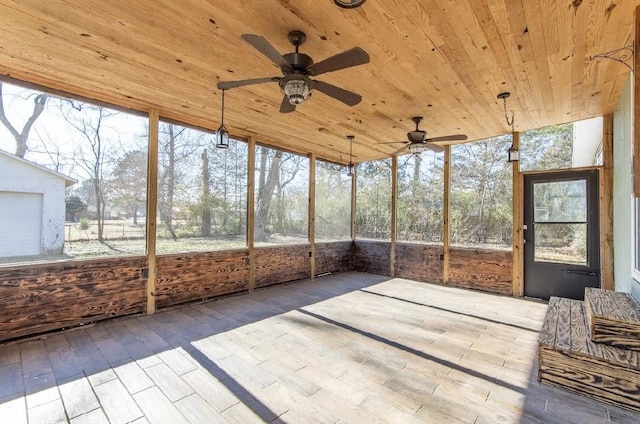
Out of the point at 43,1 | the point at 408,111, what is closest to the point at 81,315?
the point at 43,1

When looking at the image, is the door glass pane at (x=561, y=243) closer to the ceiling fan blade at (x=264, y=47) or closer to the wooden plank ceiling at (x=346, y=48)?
the wooden plank ceiling at (x=346, y=48)

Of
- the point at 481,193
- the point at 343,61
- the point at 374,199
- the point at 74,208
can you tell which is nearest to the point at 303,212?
the point at 374,199

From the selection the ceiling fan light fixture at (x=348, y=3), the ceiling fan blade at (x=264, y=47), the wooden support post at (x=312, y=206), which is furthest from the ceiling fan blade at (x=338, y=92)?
the wooden support post at (x=312, y=206)

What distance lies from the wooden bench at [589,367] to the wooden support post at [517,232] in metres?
2.55

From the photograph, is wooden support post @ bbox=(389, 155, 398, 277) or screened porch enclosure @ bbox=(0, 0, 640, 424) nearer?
screened porch enclosure @ bbox=(0, 0, 640, 424)

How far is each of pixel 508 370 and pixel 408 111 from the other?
3.06 meters

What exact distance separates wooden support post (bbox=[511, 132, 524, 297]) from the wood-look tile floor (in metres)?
0.91

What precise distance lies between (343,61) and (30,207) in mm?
3604

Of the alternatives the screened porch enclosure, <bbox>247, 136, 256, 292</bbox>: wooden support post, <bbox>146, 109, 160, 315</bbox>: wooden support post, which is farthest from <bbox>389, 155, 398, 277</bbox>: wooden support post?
<bbox>146, 109, 160, 315</bbox>: wooden support post

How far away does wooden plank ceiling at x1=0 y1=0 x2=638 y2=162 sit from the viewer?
2.06 metres

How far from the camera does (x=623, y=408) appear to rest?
2.07 metres

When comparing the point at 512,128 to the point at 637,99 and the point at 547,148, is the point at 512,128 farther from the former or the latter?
the point at 637,99

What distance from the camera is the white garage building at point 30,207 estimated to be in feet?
10.0

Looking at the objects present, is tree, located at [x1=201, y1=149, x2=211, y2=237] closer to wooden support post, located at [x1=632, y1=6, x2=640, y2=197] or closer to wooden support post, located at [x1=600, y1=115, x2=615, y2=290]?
wooden support post, located at [x1=632, y1=6, x2=640, y2=197]
